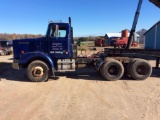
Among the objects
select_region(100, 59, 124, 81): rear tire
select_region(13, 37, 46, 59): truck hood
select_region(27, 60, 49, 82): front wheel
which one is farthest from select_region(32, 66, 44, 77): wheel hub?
select_region(100, 59, 124, 81): rear tire

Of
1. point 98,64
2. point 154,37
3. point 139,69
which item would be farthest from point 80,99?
point 154,37

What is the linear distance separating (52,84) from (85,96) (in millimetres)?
2641

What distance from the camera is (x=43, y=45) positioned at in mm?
12094

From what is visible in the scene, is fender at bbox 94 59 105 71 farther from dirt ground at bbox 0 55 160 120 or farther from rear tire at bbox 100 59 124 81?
dirt ground at bbox 0 55 160 120

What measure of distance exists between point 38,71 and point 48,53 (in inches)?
41.9

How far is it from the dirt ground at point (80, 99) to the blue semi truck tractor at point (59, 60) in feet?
1.54

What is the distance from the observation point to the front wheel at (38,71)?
11633mm

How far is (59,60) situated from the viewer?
12031 millimetres

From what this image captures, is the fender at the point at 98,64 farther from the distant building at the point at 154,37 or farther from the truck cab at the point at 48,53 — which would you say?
the distant building at the point at 154,37

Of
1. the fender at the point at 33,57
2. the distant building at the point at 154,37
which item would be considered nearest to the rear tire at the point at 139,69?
the fender at the point at 33,57

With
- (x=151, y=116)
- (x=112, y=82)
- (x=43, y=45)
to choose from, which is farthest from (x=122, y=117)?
(x=43, y=45)

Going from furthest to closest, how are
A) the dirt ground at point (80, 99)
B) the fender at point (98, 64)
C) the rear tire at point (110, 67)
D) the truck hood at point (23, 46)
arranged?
the truck hood at point (23, 46)
the fender at point (98, 64)
the rear tire at point (110, 67)
the dirt ground at point (80, 99)

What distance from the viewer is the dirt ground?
684 cm

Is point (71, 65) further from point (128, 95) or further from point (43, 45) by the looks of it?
point (128, 95)
